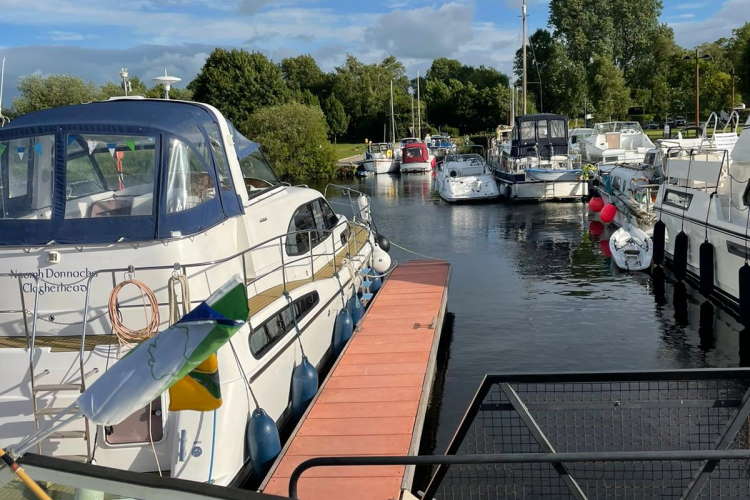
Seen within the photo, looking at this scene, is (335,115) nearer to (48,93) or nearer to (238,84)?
(238,84)

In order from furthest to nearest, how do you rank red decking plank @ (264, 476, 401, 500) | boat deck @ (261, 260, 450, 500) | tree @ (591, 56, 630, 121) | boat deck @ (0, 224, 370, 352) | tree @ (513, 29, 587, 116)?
tree @ (513, 29, 587, 116)
tree @ (591, 56, 630, 121)
boat deck @ (0, 224, 370, 352)
boat deck @ (261, 260, 450, 500)
red decking plank @ (264, 476, 401, 500)

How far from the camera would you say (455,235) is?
25.7 meters

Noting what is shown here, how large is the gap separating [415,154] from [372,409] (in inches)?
1942

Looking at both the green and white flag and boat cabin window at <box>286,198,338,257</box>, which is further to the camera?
boat cabin window at <box>286,198,338,257</box>

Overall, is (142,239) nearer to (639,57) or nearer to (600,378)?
(600,378)

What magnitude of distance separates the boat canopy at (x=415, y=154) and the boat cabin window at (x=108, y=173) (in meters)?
49.0

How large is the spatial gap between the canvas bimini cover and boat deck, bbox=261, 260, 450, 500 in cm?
2399

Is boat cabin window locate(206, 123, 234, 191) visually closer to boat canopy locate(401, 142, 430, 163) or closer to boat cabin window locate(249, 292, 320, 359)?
boat cabin window locate(249, 292, 320, 359)

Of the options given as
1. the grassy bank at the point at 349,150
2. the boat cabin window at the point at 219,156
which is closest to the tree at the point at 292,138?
the grassy bank at the point at 349,150

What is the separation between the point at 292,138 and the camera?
52.9 metres

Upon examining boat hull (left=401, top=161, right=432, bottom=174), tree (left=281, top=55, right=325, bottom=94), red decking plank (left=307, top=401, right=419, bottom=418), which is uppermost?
tree (left=281, top=55, right=325, bottom=94)

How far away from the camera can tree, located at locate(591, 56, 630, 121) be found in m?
69.9

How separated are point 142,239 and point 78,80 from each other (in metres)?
51.9

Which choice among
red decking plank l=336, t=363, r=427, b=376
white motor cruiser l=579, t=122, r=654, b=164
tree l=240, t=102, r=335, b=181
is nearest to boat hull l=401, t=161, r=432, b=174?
tree l=240, t=102, r=335, b=181
